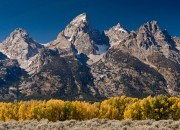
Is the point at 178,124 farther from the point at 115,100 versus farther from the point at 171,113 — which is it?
the point at 115,100

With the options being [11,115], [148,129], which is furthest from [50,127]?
[11,115]

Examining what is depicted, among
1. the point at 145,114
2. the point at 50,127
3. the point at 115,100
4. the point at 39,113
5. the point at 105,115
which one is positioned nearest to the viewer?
the point at 50,127

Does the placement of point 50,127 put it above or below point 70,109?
below

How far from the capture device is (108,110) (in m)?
120

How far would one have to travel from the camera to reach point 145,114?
103 m

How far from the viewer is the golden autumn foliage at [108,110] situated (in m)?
102

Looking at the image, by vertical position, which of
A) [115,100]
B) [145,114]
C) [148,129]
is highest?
[115,100]

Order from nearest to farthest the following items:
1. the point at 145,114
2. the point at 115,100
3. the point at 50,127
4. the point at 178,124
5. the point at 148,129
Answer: the point at 148,129 → the point at 178,124 → the point at 50,127 → the point at 145,114 → the point at 115,100

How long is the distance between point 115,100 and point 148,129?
10076 centimetres

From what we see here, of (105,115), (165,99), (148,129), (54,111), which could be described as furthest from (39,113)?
(148,129)

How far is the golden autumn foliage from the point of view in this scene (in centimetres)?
10188

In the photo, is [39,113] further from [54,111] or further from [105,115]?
[105,115]

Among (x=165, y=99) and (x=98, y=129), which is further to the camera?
(x=165, y=99)

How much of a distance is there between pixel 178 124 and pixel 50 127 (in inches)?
500
